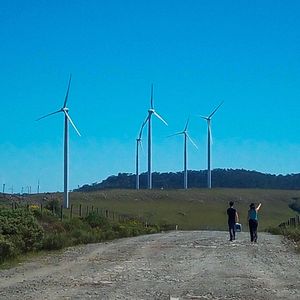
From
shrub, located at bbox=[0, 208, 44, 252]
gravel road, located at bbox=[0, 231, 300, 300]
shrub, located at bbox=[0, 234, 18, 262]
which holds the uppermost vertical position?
shrub, located at bbox=[0, 208, 44, 252]

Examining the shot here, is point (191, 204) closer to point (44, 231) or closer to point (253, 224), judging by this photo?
point (253, 224)

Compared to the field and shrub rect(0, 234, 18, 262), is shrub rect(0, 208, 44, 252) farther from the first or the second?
the field

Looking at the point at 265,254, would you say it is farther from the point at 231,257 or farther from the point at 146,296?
the point at 146,296

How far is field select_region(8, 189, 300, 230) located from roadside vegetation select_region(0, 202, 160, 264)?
4259 cm

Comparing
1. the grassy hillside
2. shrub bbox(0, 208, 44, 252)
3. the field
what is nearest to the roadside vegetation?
shrub bbox(0, 208, 44, 252)

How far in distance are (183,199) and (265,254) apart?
281 ft

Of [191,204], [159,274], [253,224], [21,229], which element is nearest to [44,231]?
[21,229]

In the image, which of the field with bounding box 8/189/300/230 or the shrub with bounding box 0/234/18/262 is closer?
the shrub with bounding box 0/234/18/262

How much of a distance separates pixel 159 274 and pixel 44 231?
13.0 metres

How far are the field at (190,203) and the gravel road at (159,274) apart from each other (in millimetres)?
59454

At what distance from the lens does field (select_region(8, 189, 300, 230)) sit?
91.6 m

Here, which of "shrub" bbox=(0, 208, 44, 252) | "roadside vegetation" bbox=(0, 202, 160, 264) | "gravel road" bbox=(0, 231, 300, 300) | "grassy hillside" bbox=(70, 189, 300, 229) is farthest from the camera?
"grassy hillside" bbox=(70, 189, 300, 229)

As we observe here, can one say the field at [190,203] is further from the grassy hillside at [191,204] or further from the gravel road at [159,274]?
the gravel road at [159,274]

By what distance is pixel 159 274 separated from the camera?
19359mm
